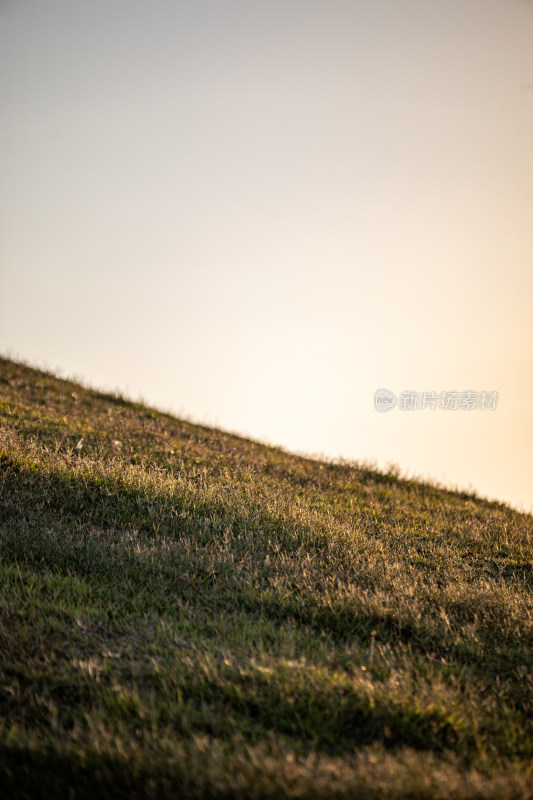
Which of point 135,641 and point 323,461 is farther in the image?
point 323,461

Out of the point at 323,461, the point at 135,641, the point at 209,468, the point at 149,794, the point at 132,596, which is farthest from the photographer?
the point at 323,461

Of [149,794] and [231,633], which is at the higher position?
[231,633]

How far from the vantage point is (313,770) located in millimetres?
2668

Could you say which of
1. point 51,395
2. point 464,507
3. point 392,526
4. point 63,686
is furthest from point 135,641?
point 51,395

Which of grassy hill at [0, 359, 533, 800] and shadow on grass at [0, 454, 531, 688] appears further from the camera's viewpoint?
shadow on grass at [0, 454, 531, 688]

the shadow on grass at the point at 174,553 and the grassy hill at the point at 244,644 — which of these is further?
the shadow on grass at the point at 174,553

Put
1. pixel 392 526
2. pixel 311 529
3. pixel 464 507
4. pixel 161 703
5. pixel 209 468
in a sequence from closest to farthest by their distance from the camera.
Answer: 1. pixel 161 703
2. pixel 311 529
3. pixel 392 526
4. pixel 209 468
5. pixel 464 507

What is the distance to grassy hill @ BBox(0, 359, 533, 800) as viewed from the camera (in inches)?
107

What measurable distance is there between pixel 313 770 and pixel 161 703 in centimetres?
103

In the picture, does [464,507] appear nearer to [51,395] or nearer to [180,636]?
[180,636]

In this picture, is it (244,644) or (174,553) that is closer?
(244,644)

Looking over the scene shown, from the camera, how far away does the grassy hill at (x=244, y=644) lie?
107 inches

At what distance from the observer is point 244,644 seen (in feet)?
A: 12.8

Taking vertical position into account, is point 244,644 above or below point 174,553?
below
